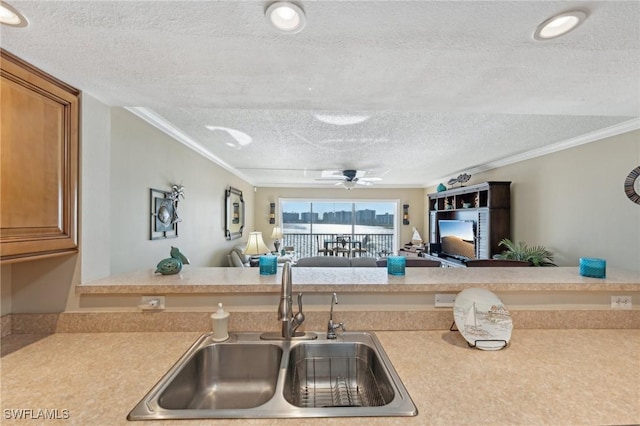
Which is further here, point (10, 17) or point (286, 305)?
point (286, 305)

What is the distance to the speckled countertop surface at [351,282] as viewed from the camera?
1439 millimetres

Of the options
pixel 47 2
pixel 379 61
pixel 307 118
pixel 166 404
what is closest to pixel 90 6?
pixel 47 2

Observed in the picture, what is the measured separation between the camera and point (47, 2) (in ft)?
2.97

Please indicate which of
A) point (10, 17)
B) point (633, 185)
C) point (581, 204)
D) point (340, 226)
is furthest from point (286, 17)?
point (340, 226)

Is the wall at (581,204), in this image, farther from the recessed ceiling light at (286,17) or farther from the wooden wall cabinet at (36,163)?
the wooden wall cabinet at (36,163)

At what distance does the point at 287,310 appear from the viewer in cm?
132

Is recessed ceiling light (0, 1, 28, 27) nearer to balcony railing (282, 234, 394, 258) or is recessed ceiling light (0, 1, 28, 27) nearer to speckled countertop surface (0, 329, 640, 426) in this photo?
speckled countertop surface (0, 329, 640, 426)

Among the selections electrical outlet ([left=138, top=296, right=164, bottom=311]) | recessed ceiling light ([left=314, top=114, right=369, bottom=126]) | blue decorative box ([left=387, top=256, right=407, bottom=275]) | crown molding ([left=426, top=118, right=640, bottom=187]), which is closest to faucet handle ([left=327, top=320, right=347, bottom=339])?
blue decorative box ([left=387, top=256, right=407, bottom=275])

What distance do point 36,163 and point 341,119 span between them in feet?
7.29

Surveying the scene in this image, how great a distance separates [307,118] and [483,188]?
3.38 meters

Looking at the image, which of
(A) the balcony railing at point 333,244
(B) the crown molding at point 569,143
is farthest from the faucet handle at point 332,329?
(A) the balcony railing at point 333,244

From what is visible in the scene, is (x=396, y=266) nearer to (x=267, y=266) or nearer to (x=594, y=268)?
(x=267, y=266)

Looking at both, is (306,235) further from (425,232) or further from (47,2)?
(47,2)

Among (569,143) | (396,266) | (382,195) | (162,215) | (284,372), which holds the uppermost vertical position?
(569,143)
